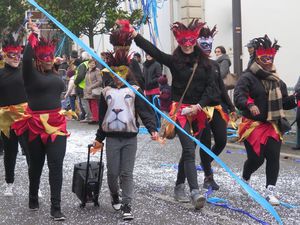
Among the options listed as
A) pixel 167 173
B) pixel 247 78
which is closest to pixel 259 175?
pixel 167 173

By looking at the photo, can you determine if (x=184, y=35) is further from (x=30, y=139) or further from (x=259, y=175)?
(x=259, y=175)

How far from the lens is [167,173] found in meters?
7.66

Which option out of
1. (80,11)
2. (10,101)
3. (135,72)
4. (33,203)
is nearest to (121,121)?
(135,72)

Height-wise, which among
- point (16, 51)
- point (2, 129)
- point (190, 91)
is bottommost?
point (2, 129)

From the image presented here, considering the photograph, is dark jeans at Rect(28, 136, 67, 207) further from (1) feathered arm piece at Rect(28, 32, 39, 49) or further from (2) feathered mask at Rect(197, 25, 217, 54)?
(2) feathered mask at Rect(197, 25, 217, 54)

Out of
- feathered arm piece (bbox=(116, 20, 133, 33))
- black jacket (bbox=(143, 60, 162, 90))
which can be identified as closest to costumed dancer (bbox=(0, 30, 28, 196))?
feathered arm piece (bbox=(116, 20, 133, 33))

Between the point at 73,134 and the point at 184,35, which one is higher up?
the point at 184,35

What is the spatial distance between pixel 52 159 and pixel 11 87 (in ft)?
4.98

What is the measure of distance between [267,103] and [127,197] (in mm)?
1855

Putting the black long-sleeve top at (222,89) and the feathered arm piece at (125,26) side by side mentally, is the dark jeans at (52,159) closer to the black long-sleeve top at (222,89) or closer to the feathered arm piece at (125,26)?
the feathered arm piece at (125,26)

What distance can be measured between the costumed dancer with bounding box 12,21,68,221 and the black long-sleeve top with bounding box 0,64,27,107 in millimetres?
1014

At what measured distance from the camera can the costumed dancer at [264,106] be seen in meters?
6.04

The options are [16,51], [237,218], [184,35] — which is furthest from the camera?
[16,51]

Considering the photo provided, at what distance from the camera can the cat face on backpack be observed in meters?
Result: 5.50
